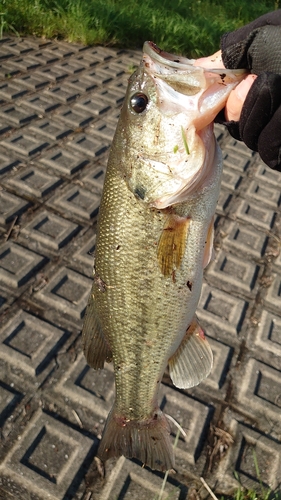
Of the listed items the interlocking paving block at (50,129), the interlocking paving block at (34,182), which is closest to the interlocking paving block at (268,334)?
the interlocking paving block at (34,182)

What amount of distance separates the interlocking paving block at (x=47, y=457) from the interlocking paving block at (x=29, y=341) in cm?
37

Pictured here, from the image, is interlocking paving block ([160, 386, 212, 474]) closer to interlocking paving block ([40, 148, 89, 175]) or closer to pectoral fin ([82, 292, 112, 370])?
pectoral fin ([82, 292, 112, 370])

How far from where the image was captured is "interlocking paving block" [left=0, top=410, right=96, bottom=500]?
99.3 inches

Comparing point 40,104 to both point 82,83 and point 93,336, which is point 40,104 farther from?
point 93,336

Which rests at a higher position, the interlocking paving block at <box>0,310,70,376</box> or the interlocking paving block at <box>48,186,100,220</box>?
the interlocking paving block at <box>48,186,100,220</box>

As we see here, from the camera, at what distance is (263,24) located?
6.22 ft

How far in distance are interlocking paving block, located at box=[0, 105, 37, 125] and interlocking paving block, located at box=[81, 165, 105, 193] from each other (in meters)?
1.19

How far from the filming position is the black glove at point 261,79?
172cm

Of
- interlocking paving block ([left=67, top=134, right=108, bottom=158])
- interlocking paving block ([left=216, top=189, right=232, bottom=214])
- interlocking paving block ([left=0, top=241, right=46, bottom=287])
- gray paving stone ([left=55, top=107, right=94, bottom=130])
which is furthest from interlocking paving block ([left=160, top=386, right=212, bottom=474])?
gray paving stone ([left=55, top=107, right=94, bottom=130])

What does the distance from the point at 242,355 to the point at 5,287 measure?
1.85 meters

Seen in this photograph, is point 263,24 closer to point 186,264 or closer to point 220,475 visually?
point 186,264

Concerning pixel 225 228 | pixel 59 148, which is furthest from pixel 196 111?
pixel 59 148

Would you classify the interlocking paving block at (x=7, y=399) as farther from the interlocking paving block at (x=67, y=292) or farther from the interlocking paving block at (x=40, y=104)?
the interlocking paving block at (x=40, y=104)

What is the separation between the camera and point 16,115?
217 inches
